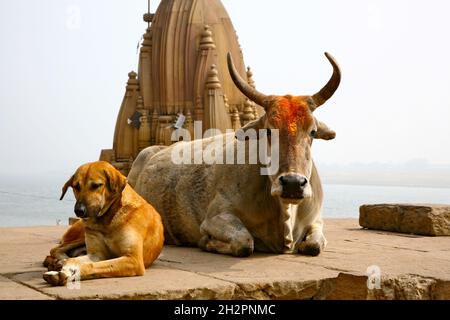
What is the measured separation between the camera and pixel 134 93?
28.4 meters

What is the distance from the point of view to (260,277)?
5285 millimetres

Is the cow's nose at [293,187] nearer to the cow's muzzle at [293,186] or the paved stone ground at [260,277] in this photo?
the cow's muzzle at [293,186]

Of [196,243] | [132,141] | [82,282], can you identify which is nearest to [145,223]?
[82,282]

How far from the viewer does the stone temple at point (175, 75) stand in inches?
1079

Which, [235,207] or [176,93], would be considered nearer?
[235,207]

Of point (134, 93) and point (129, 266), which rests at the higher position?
point (134, 93)

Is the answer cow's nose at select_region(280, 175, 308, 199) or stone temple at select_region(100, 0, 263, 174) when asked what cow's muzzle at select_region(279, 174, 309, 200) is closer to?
cow's nose at select_region(280, 175, 308, 199)

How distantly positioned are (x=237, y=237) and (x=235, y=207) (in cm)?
37

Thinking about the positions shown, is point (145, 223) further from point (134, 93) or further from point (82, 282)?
point (134, 93)

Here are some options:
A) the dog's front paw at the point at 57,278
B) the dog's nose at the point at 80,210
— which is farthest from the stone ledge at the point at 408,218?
the dog's front paw at the point at 57,278

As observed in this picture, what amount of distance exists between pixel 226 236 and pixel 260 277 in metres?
1.19

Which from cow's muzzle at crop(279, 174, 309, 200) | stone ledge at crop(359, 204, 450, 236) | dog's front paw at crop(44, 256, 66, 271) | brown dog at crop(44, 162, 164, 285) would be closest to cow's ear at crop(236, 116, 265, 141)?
cow's muzzle at crop(279, 174, 309, 200)

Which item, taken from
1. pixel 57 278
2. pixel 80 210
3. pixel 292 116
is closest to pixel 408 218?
pixel 292 116

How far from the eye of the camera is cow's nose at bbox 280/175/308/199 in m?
5.73
